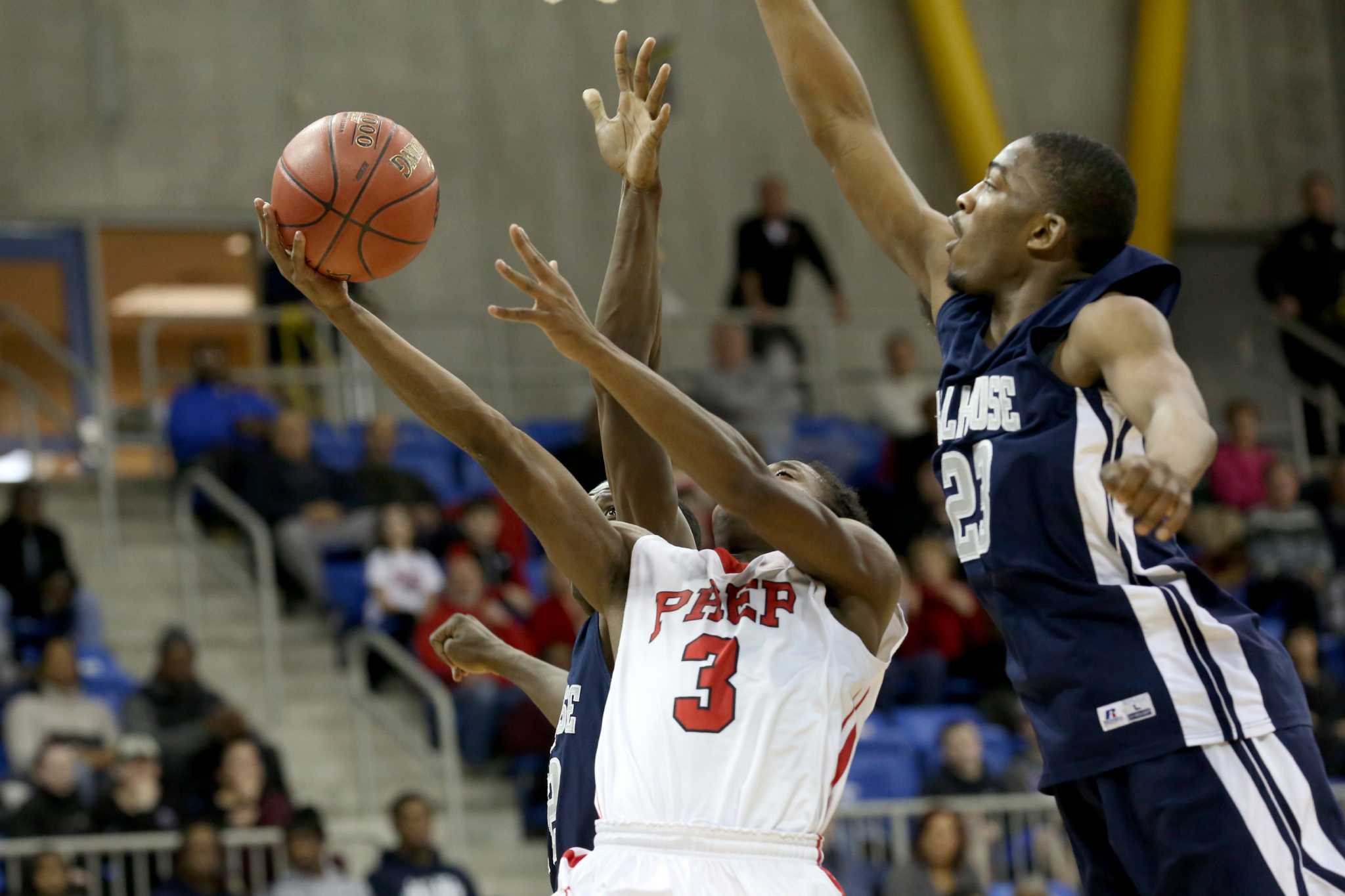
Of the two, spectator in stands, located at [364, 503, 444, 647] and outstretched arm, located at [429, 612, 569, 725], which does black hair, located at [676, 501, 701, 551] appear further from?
spectator in stands, located at [364, 503, 444, 647]

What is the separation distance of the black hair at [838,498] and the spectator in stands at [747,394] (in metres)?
9.13

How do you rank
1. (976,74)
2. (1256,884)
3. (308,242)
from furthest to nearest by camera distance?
(976,74) < (308,242) < (1256,884)

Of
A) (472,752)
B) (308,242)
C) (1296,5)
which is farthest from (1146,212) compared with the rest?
(308,242)

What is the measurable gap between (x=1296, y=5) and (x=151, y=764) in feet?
47.1

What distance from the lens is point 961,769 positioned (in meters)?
10.7

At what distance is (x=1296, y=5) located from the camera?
19.0 meters

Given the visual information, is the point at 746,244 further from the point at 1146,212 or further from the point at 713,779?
the point at 713,779

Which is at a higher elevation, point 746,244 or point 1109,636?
point 746,244

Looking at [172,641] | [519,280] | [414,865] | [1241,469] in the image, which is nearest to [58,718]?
[172,641]

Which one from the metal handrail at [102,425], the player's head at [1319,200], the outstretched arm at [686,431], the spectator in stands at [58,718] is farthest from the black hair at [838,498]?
the player's head at [1319,200]

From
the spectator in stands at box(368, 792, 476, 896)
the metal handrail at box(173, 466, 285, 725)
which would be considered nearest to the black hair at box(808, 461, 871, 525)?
the spectator in stands at box(368, 792, 476, 896)

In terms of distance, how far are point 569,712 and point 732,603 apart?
0.65 meters

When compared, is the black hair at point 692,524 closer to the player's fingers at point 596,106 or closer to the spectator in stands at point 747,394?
the player's fingers at point 596,106

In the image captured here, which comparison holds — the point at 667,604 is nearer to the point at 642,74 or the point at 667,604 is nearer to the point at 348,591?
the point at 642,74
